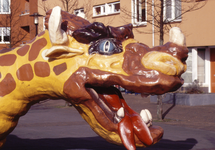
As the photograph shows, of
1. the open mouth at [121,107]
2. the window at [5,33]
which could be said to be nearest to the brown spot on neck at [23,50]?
the open mouth at [121,107]

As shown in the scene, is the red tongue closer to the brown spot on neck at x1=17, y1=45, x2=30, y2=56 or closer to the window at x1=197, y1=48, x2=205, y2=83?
the brown spot on neck at x1=17, y1=45, x2=30, y2=56

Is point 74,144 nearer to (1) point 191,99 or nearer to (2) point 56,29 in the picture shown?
(2) point 56,29

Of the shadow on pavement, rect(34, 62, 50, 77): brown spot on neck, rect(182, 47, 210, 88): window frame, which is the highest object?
rect(34, 62, 50, 77): brown spot on neck

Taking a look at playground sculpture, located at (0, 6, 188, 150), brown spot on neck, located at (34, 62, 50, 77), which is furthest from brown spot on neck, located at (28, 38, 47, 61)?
brown spot on neck, located at (34, 62, 50, 77)

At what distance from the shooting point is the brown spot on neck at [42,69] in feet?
10.3

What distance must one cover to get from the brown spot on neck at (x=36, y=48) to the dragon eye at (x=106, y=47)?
0.53 m

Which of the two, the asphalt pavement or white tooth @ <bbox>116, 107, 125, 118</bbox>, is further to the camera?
the asphalt pavement

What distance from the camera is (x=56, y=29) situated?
2.85 meters

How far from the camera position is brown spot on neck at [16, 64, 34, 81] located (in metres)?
3.23

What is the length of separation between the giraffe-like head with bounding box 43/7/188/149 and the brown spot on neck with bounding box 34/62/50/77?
89 mm

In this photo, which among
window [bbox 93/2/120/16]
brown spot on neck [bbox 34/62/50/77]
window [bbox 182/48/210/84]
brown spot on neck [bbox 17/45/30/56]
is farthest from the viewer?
window [bbox 93/2/120/16]

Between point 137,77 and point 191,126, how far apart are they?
7617mm

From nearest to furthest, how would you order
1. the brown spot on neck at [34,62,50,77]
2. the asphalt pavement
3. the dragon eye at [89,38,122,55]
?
1. the dragon eye at [89,38,122,55]
2. the brown spot on neck at [34,62,50,77]
3. the asphalt pavement

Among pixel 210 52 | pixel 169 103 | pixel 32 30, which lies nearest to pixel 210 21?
pixel 210 52
